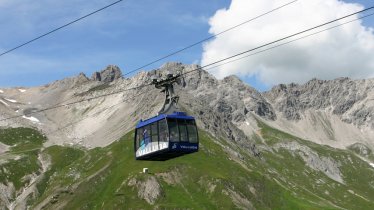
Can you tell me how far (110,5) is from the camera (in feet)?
135

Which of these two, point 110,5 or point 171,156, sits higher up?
point 110,5

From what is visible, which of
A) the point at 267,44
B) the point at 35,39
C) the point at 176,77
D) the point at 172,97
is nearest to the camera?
the point at 267,44

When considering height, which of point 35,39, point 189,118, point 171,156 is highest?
point 35,39

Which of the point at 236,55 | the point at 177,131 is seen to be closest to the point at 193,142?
the point at 177,131

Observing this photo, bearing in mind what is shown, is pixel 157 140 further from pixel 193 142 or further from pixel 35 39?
pixel 35 39

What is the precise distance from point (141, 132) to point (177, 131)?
6.74 meters

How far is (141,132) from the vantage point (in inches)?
2518

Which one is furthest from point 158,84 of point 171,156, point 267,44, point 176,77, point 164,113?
Result: point 267,44

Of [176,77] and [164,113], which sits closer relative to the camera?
[176,77]

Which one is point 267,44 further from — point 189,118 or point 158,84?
point 189,118

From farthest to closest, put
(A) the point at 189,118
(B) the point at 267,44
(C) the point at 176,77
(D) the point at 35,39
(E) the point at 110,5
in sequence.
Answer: (A) the point at 189,118 → (C) the point at 176,77 → (D) the point at 35,39 → (E) the point at 110,5 → (B) the point at 267,44

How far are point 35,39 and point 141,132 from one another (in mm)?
20985

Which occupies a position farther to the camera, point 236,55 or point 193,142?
point 193,142

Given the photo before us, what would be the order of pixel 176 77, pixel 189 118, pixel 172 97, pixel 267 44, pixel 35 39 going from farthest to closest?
pixel 189 118
pixel 172 97
pixel 176 77
pixel 35 39
pixel 267 44
